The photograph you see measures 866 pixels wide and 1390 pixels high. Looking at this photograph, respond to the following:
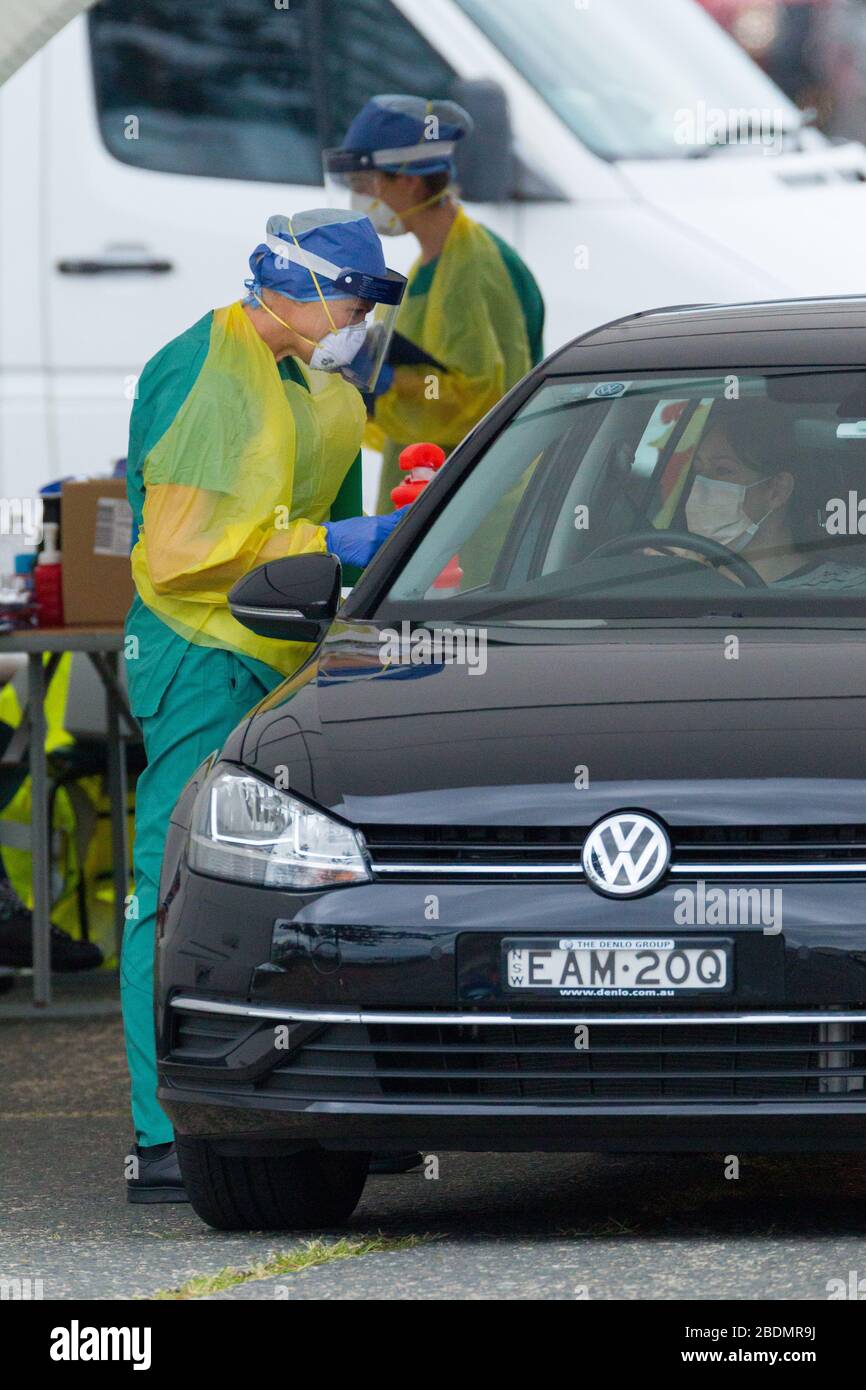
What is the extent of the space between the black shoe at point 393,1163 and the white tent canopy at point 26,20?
8.51 feet

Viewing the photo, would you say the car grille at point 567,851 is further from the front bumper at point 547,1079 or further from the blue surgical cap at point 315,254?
the blue surgical cap at point 315,254

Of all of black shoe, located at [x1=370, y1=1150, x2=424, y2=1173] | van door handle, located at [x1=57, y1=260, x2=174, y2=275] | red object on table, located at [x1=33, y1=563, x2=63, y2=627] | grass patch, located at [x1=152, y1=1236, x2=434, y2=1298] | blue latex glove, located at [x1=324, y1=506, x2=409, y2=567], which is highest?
van door handle, located at [x1=57, y1=260, x2=174, y2=275]

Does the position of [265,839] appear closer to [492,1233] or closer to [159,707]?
[492,1233]

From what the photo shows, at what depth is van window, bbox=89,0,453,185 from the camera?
9031 millimetres

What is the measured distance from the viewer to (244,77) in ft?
30.2

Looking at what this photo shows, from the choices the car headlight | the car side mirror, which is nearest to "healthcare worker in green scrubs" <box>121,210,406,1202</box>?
the car side mirror

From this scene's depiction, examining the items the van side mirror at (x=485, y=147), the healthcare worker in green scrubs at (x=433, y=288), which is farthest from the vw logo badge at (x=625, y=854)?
the van side mirror at (x=485, y=147)

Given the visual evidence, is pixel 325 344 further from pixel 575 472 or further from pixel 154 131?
pixel 154 131

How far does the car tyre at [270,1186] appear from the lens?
4.64m

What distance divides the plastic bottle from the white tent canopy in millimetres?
1682

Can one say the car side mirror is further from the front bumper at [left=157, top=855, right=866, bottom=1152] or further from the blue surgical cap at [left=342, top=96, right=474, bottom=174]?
the blue surgical cap at [left=342, top=96, right=474, bottom=174]

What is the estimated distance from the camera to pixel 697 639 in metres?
4.73
